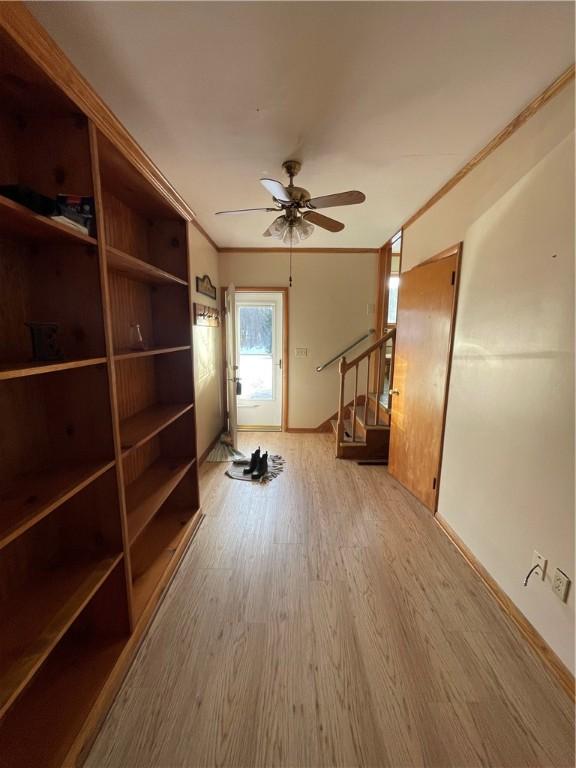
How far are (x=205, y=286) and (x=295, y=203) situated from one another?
165cm

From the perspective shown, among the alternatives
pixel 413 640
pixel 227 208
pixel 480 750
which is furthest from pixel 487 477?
pixel 227 208

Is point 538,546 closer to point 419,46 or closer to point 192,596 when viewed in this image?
point 192,596

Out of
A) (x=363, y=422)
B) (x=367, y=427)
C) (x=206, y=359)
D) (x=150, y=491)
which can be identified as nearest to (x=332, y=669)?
Result: (x=150, y=491)

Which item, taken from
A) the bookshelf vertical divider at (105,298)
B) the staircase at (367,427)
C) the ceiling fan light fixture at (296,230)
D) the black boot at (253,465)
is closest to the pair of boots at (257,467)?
the black boot at (253,465)

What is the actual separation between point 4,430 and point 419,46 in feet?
6.71

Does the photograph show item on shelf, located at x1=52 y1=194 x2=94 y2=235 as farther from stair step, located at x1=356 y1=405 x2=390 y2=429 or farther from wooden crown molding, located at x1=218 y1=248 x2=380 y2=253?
wooden crown molding, located at x1=218 y1=248 x2=380 y2=253

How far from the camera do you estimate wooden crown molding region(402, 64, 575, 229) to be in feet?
4.14

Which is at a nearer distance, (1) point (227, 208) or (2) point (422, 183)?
(2) point (422, 183)

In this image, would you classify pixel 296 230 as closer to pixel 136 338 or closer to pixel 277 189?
pixel 277 189

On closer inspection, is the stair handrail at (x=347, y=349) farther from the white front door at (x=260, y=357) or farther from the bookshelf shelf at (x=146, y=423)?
the bookshelf shelf at (x=146, y=423)

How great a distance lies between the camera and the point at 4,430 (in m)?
1.02

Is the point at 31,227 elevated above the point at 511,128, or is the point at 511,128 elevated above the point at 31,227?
the point at 511,128

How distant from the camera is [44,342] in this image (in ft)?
3.29

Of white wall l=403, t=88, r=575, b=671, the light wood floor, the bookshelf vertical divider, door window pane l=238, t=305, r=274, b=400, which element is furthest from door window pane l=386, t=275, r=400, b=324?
the bookshelf vertical divider
